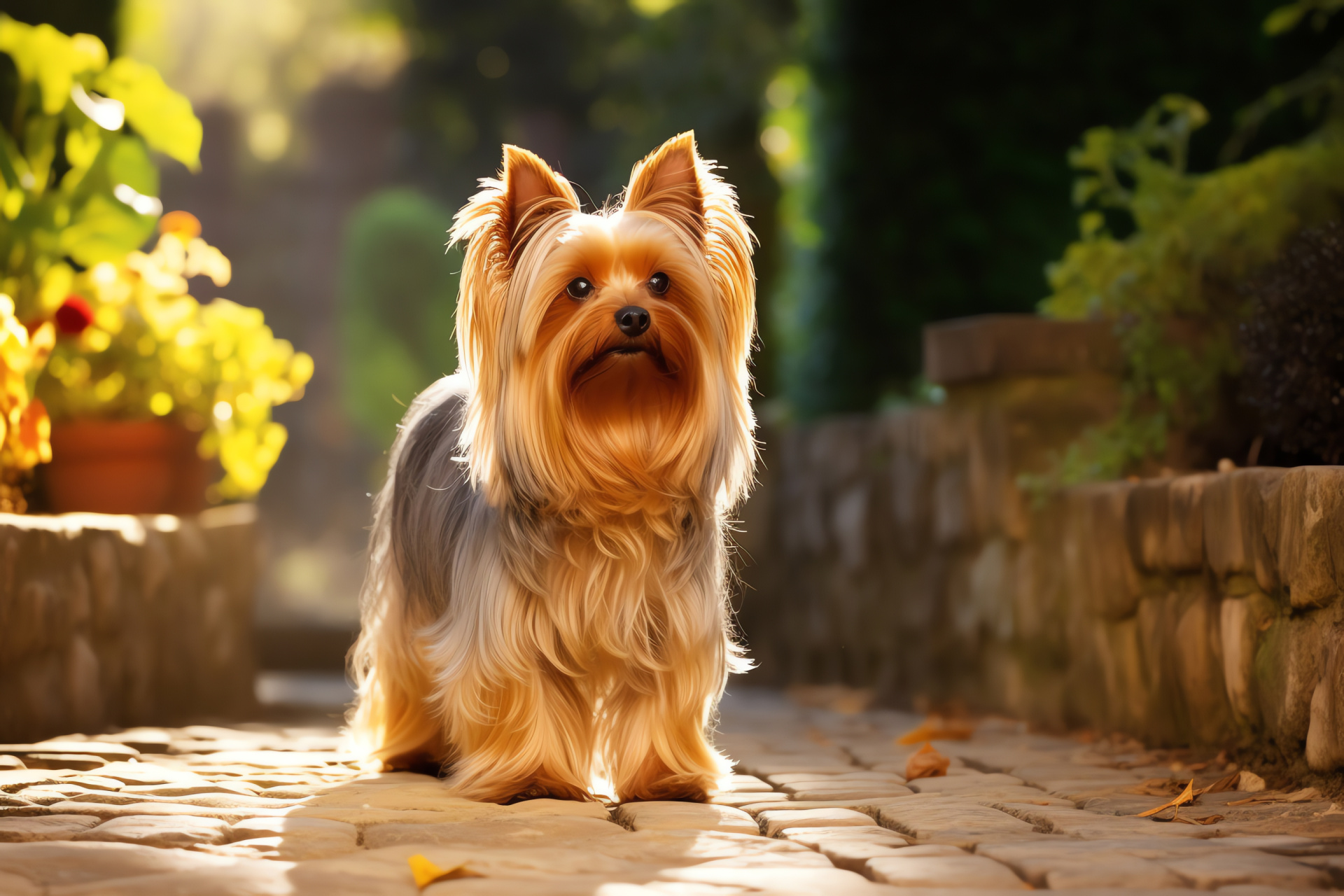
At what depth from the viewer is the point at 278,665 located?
9344 mm

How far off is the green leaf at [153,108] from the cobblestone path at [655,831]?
2492mm

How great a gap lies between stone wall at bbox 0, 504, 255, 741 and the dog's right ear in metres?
1.74

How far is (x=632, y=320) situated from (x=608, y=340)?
0.08 meters

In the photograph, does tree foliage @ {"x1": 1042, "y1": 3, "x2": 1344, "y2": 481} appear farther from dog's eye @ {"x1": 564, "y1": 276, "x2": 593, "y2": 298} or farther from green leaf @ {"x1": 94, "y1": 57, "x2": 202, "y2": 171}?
green leaf @ {"x1": 94, "y1": 57, "x2": 202, "y2": 171}

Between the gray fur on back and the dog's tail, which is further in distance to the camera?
the dog's tail

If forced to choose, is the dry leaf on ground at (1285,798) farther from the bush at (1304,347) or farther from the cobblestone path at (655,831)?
the bush at (1304,347)

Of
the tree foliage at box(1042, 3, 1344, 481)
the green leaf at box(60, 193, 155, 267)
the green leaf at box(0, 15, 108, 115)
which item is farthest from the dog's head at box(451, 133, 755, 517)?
the green leaf at box(0, 15, 108, 115)

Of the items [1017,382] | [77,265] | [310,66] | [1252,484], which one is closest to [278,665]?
[77,265]

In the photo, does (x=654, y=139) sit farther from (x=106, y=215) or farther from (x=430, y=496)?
(x=430, y=496)

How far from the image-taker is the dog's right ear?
3445 millimetres

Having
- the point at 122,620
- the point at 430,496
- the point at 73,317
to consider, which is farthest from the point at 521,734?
the point at 73,317

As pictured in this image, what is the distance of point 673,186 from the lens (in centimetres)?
354

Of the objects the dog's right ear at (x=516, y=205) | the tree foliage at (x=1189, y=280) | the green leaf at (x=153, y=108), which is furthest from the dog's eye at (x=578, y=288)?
the green leaf at (x=153, y=108)

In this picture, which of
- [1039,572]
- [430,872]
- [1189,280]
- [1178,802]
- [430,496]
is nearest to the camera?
[430,872]
